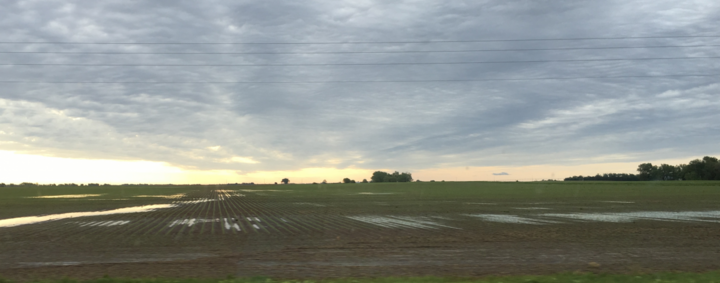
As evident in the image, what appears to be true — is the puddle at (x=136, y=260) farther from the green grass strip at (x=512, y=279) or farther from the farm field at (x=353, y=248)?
the green grass strip at (x=512, y=279)

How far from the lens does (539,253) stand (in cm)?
1978

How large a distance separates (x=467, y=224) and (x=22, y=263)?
77.5 feet

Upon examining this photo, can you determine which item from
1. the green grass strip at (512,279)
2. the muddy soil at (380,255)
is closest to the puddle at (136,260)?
the muddy soil at (380,255)

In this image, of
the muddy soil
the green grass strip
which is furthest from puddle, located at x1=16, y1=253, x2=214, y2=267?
the green grass strip

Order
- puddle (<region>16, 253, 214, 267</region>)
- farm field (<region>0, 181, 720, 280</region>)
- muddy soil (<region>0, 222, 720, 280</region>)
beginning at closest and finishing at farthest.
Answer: muddy soil (<region>0, 222, 720, 280</region>)
farm field (<region>0, 181, 720, 280</region>)
puddle (<region>16, 253, 214, 267</region>)

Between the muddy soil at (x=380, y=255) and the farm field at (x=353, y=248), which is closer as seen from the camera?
the muddy soil at (x=380, y=255)

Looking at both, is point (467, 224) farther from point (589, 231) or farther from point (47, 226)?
point (47, 226)

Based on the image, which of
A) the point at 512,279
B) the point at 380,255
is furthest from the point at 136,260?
the point at 512,279

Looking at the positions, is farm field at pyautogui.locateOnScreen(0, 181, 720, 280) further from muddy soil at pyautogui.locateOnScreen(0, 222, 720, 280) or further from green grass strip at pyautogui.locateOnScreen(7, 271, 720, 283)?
green grass strip at pyautogui.locateOnScreen(7, 271, 720, 283)

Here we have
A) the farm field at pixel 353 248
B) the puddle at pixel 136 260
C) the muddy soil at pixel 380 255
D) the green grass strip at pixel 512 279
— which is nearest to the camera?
the green grass strip at pixel 512 279

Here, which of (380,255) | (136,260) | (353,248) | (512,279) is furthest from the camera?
(353,248)

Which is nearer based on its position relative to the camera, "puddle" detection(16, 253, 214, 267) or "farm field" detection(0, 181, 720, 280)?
"farm field" detection(0, 181, 720, 280)

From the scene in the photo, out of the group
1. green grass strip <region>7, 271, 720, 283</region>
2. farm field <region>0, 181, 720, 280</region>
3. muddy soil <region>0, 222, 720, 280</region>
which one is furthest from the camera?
farm field <region>0, 181, 720, 280</region>

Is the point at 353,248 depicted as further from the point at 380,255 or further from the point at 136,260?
the point at 136,260
